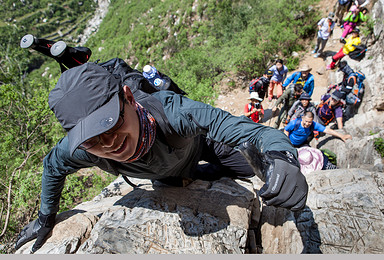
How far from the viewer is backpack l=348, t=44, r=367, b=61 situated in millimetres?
7996

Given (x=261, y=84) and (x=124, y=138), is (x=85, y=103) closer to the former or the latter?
(x=124, y=138)

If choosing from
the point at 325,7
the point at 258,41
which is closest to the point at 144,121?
the point at 258,41

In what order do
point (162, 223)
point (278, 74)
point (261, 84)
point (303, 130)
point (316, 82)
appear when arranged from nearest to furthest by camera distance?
point (162, 223) → point (303, 130) → point (278, 74) → point (261, 84) → point (316, 82)

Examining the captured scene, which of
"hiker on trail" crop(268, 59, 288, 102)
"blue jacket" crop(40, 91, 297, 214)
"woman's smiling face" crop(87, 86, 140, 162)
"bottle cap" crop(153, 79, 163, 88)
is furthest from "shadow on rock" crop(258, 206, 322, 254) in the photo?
"hiker on trail" crop(268, 59, 288, 102)

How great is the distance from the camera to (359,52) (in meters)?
8.03

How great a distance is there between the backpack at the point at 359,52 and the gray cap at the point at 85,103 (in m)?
9.32

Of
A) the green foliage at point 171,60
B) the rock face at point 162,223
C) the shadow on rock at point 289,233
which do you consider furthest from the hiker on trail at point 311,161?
the green foliage at point 171,60

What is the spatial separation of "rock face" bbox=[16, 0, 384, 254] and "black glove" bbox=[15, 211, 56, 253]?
0.25ft

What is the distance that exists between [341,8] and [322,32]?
3039 millimetres

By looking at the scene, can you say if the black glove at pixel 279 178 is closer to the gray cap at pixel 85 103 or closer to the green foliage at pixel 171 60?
the gray cap at pixel 85 103

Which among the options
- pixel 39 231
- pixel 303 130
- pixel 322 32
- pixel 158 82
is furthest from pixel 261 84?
pixel 39 231

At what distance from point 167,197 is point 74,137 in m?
1.60

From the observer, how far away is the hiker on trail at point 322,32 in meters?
9.33

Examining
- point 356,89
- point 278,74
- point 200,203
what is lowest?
point 200,203
